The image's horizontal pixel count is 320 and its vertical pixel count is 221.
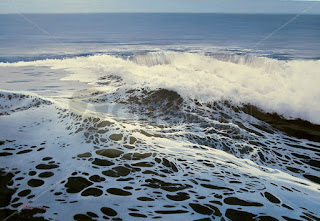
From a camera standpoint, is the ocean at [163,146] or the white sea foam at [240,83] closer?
the ocean at [163,146]

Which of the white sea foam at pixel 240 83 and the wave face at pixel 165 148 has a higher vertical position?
the white sea foam at pixel 240 83

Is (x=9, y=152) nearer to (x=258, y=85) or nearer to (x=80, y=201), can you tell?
(x=80, y=201)

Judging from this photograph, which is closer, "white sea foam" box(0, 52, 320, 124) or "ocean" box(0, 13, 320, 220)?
"ocean" box(0, 13, 320, 220)

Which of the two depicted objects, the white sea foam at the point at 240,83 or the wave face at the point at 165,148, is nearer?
the wave face at the point at 165,148

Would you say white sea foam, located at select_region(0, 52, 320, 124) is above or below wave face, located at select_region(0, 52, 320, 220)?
above

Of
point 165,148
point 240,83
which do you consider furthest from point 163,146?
point 240,83

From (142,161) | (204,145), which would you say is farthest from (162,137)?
(142,161)

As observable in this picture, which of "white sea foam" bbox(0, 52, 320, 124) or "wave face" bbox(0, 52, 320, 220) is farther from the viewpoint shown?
"white sea foam" bbox(0, 52, 320, 124)

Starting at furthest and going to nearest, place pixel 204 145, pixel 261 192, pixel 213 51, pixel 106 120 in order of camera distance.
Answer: pixel 213 51 → pixel 106 120 → pixel 204 145 → pixel 261 192
